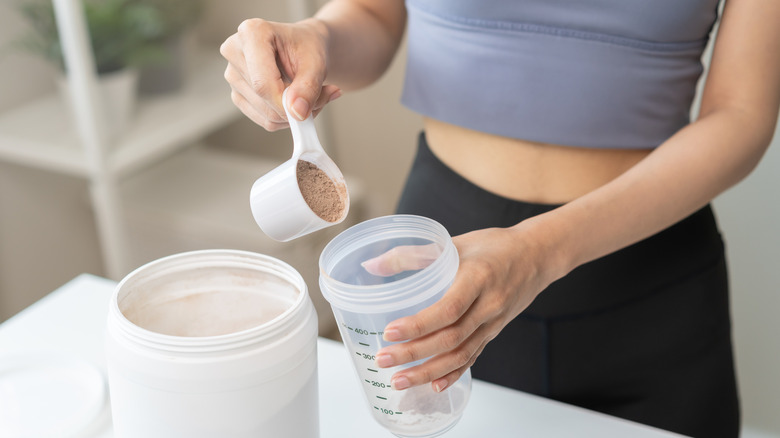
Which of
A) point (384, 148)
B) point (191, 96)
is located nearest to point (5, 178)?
point (191, 96)

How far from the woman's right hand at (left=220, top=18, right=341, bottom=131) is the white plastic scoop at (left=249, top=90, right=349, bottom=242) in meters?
0.02

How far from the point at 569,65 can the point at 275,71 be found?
1.10 ft

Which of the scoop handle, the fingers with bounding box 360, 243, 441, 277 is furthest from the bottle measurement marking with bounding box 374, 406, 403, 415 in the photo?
the scoop handle

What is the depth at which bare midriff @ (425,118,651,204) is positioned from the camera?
0.88 m

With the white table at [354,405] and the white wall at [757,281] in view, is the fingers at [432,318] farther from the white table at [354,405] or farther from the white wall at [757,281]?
the white wall at [757,281]

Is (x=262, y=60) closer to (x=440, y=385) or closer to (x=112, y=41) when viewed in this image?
(x=440, y=385)

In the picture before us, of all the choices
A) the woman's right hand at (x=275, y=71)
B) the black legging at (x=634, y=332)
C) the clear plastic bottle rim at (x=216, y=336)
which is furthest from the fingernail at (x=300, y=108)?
the black legging at (x=634, y=332)

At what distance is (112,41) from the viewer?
1492 mm

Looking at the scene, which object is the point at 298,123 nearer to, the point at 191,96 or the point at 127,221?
the point at 191,96

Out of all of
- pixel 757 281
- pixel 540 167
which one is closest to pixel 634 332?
pixel 540 167

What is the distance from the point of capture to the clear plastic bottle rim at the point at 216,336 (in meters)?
0.51

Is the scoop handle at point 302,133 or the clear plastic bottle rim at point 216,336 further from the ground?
the scoop handle at point 302,133

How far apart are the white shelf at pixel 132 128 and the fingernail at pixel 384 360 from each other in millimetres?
1091

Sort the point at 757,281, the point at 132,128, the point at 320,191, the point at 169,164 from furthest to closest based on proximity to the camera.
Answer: the point at 169,164, the point at 132,128, the point at 757,281, the point at 320,191
